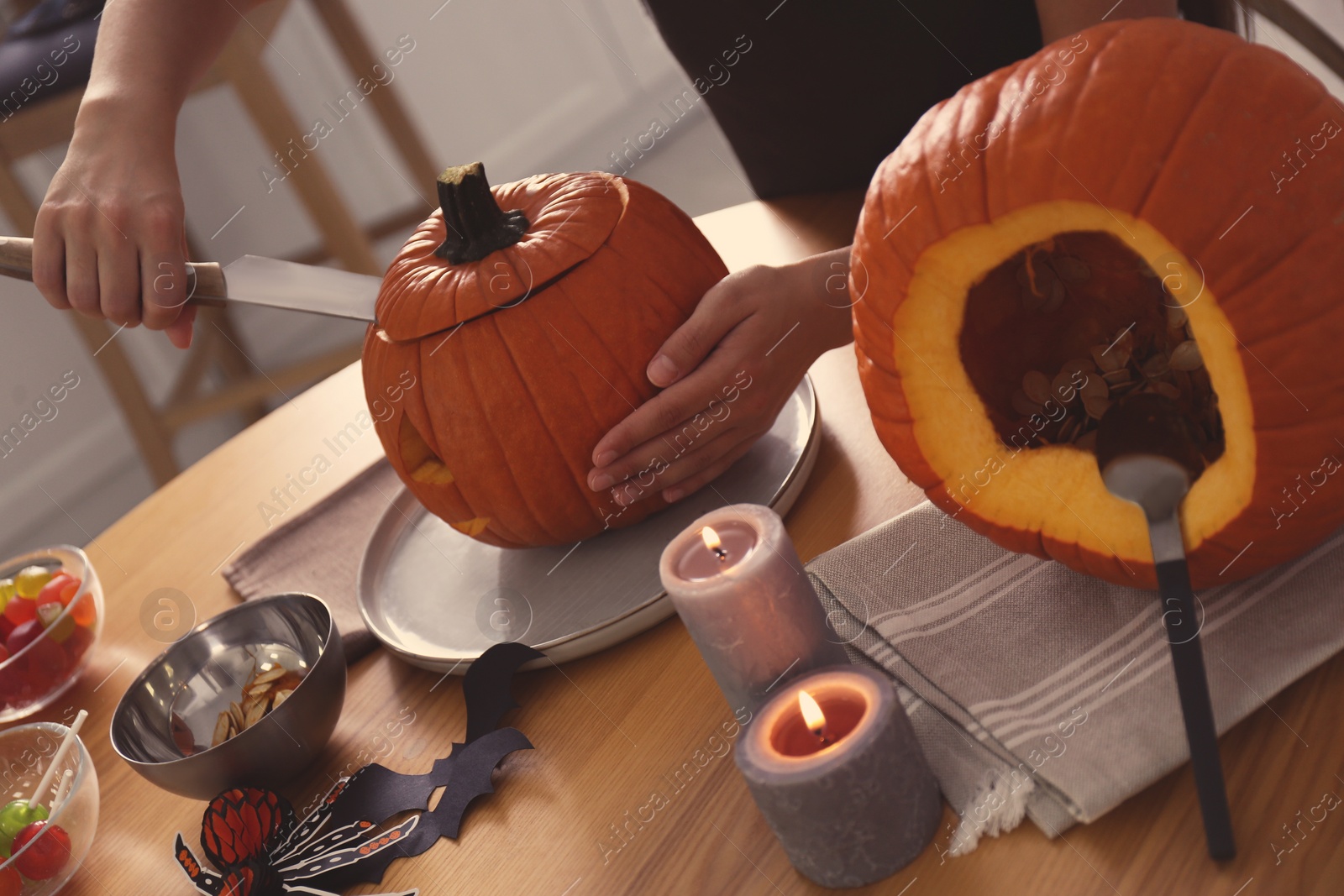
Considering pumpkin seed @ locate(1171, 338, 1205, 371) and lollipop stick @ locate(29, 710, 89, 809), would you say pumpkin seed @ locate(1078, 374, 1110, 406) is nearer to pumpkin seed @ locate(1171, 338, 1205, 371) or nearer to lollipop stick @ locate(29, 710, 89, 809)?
pumpkin seed @ locate(1171, 338, 1205, 371)

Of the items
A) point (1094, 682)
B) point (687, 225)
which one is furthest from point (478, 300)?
point (1094, 682)

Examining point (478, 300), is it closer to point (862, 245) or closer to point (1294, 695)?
point (862, 245)

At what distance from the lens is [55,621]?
909 millimetres

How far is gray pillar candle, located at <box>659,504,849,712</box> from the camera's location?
1.74ft

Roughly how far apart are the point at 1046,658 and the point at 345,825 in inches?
17.2

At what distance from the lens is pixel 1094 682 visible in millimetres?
538

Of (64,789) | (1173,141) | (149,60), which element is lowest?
(64,789)

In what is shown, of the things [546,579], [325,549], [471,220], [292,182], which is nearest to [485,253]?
[471,220]

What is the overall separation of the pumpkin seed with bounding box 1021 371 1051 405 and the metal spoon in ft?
0.23

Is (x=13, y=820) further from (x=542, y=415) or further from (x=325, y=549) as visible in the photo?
(x=542, y=415)

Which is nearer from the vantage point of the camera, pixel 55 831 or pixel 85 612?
pixel 55 831

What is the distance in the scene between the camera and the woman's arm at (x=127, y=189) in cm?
91

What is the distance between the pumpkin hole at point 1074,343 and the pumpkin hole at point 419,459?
1.37 feet

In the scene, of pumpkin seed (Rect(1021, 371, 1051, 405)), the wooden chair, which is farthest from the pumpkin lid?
the wooden chair
